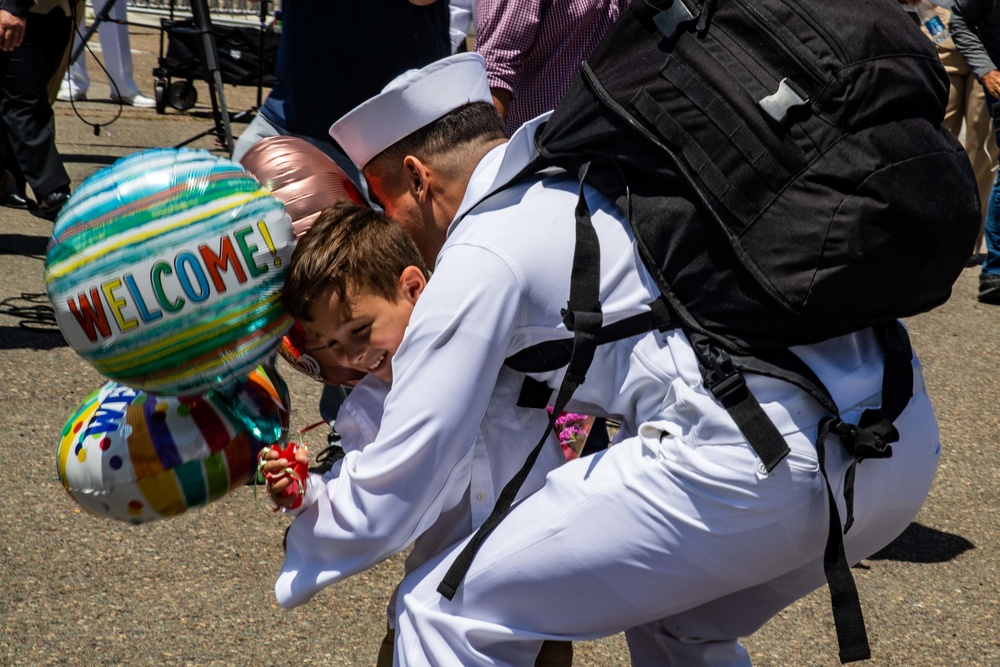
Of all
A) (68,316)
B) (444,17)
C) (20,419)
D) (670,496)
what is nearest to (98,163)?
(20,419)

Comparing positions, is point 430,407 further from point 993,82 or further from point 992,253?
→ point 992,253

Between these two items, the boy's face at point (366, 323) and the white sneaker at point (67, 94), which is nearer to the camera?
the boy's face at point (366, 323)

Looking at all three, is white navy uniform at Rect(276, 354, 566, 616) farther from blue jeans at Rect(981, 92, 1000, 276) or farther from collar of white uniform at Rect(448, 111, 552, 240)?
blue jeans at Rect(981, 92, 1000, 276)

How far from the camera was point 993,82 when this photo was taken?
21.8ft

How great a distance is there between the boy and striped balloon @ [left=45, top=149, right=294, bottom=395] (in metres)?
0.09

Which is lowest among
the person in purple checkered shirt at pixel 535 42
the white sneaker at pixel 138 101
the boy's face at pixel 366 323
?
the white sneaker at pixel 138 101

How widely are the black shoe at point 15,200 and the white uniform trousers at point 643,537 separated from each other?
6085mm

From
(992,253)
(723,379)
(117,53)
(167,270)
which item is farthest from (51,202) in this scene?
(723,379)

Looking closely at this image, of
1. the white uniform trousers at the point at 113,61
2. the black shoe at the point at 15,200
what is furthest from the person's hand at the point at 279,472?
the white uniform trousers at the point at 113,61

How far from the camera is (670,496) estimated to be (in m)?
1.80

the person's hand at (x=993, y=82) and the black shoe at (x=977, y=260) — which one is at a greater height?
the person's hand at (x=993, y=82)

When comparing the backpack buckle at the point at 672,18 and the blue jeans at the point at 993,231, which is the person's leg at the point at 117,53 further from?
the backpack buckle at the point at 672,18

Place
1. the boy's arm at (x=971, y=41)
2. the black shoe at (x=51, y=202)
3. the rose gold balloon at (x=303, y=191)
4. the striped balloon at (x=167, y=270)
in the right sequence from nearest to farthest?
the striped balloon at (x=167, y=270) → the rose gold balloon at (x=303, y=191) → the boy's arm at (x=971, y=41) → the black shoe at (x=51, y=202)

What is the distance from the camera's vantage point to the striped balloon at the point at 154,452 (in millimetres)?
2072
